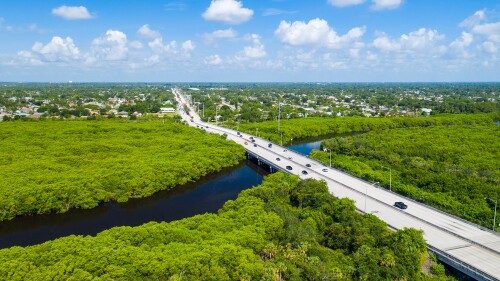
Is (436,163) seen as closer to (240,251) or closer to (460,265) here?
(460,265)

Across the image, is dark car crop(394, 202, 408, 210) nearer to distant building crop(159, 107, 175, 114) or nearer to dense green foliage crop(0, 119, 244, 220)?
dense green foliage crop(0, 119, 244, 220)

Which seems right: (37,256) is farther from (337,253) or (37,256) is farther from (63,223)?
(337,253)

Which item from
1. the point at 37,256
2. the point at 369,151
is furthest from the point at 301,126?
the point at 37,256

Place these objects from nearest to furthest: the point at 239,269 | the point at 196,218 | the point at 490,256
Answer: the point at 239,269
the point at 490,256
the point at 196,218

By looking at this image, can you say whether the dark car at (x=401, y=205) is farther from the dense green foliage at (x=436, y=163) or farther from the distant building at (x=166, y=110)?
the distant building at (x=166, y=110)

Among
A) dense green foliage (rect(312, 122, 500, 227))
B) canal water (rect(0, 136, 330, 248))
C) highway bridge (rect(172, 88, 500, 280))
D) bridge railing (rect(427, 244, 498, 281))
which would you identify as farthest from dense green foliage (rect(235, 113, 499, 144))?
bridge railing (rect(427, 244, 498, 281))

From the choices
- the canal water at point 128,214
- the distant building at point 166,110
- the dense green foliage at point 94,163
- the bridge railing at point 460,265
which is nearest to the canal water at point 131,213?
the canal water at point 128,214
